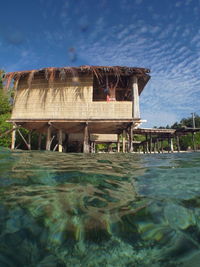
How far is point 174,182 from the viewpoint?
2.27 m

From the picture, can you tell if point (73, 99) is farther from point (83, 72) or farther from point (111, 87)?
point (111, 87)

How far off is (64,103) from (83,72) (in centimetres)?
208

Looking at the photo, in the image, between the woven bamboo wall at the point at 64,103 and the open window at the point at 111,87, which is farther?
the open window at the point at 111,87

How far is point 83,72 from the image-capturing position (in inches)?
410

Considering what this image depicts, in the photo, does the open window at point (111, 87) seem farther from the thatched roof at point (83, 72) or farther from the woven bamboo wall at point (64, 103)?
the woven bamboo wall at point (64, 103)

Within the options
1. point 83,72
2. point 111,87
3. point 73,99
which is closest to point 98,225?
point 73,99

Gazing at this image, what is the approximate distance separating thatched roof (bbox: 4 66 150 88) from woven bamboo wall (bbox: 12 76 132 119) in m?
0.44

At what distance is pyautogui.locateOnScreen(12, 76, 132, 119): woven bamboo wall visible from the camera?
9.88 metres

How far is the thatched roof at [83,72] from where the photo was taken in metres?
9.84

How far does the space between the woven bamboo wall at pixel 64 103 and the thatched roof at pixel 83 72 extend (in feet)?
1.46

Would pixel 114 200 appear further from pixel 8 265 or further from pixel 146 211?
pixel 8 265

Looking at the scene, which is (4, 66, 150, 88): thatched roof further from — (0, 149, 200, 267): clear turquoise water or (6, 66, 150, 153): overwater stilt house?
(0, 149, 200, 267): clear turquoise water

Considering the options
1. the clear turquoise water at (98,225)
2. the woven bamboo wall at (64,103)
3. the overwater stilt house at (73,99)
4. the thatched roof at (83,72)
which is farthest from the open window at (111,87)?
the clear turquoise water at (98,225)

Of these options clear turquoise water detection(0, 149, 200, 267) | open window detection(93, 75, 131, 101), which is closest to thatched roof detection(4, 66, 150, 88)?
open window detection(93, 75, 131, 101)
